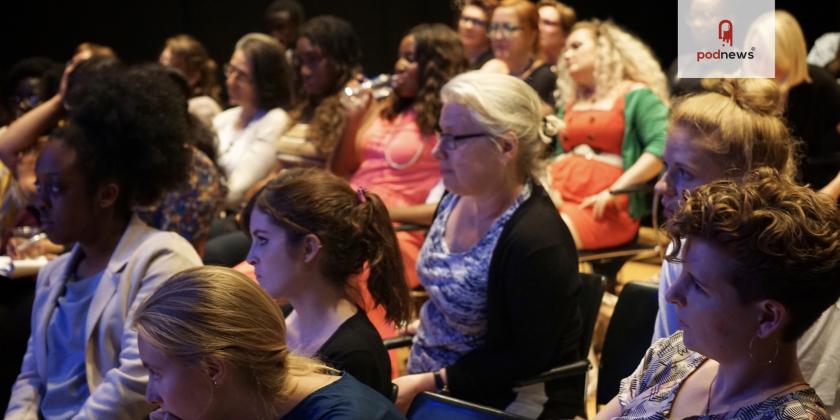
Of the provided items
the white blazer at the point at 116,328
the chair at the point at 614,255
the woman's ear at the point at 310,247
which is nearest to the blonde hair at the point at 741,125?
the woman's ear at the point at 310,247

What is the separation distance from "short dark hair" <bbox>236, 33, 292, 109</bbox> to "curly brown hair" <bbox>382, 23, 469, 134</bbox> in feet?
2.54

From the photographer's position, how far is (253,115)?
5.05 meters

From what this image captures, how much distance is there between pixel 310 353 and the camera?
2232 mm

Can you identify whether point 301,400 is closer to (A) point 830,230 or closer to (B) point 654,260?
(A) point 830,230

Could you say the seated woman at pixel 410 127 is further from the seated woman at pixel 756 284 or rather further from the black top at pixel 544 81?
the seated woman at pixel 756 284

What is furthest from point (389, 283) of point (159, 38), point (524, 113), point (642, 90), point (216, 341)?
point (159, 38)

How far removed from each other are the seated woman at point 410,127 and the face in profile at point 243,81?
0.71 m

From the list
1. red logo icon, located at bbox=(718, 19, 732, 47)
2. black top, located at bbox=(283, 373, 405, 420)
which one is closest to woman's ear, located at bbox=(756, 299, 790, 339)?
black top, located at bbox=(283, 373, 405, 420)

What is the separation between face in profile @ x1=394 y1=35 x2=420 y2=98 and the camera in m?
4.38

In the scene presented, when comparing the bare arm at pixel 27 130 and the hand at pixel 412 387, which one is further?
the bare arm at pixel 27 130

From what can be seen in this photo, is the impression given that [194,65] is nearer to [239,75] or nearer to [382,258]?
[239,75]

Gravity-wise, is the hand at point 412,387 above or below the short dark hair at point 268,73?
below

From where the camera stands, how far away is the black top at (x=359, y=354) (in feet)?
7.13

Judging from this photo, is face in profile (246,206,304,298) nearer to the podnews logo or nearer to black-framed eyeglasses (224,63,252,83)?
the podnews logo
